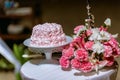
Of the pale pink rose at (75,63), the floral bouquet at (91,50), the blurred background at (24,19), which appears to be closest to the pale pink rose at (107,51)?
the floral bouquet at (91,50)

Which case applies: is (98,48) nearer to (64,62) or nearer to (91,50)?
(91,50)

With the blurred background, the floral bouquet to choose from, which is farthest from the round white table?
the blurred background

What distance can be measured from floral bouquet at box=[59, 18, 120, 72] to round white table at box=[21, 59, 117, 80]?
24 mm

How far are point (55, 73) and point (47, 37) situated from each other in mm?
149

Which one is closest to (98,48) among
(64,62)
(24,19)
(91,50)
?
(91,50)

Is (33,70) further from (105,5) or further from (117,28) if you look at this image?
(105,5)

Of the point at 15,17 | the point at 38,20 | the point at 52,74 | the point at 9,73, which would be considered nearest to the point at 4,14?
the point at 15,17

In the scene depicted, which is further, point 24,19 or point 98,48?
point 24,19

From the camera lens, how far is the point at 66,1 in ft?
16.3

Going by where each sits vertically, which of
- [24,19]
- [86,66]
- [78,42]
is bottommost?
[86,66]

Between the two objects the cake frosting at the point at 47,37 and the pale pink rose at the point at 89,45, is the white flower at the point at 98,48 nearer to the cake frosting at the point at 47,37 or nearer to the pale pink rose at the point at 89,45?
the pale pink rose at the point at 89,45

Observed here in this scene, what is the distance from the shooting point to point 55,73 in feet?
3.38

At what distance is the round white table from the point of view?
97 cm

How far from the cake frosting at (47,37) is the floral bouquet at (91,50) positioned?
6cm
